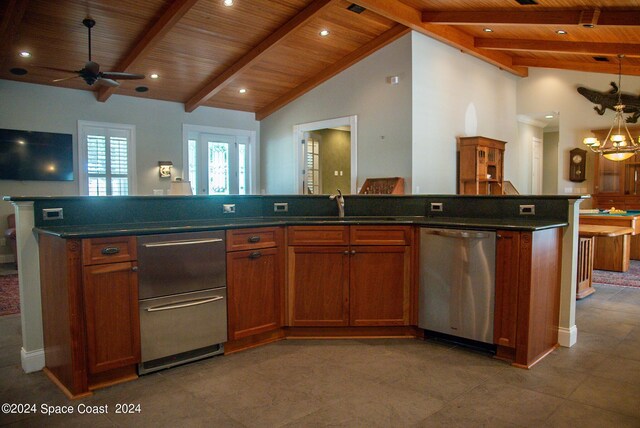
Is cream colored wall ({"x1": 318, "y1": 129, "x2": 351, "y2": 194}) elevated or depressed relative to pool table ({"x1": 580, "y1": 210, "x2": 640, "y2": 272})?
elevated

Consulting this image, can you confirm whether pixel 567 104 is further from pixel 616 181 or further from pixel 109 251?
pixel 109 251

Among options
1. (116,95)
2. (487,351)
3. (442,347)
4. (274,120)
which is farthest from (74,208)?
(274,120)

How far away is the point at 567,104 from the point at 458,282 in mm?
7197

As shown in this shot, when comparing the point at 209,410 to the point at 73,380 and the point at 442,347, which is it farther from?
the point at 442,347

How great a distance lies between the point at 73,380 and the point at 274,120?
747cm

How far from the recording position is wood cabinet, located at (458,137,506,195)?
285 inches

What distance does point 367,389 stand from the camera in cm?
243

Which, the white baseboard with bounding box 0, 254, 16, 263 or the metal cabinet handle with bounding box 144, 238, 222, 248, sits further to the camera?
the white baseboard with bounding box 0, 254, 16, 263

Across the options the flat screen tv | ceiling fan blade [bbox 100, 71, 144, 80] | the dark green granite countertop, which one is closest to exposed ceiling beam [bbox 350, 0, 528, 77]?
ceiling fan blade [bbox 100, 71, 144, 80]

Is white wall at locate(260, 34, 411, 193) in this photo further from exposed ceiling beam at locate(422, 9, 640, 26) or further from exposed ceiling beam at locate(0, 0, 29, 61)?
exposed ceiling beam at locate(0, 0, 29, 61)

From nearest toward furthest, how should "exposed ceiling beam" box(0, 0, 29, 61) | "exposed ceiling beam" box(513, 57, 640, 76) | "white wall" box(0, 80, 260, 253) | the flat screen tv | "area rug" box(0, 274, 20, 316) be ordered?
"area rug" box(0, 274, 20, 316) → "exposed ceiling beam" box(0, 0, 29, 61) → the flat screen tv → "white wall" box(0, 80, 260, 253) → "exposed ceiling beam" box(513, 57, 640, 76)

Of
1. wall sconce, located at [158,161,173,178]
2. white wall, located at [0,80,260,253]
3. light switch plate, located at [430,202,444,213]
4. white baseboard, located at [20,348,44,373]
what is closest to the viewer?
white baseboard, located at [20,348,44,373]

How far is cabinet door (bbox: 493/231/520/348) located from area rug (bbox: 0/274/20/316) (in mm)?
4266

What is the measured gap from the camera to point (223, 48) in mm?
6770
